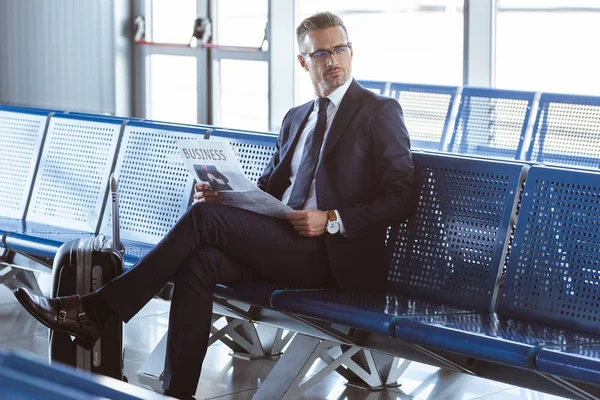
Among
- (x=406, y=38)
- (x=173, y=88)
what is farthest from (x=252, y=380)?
(x=173, y=88)

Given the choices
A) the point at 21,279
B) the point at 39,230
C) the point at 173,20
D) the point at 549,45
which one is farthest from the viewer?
the point at 173,20

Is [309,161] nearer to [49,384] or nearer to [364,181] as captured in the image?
[364,181]

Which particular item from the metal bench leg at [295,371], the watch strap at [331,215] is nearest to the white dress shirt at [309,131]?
the watch strap at [331,215]

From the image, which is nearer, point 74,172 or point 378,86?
point 74,172

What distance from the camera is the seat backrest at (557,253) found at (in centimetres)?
302

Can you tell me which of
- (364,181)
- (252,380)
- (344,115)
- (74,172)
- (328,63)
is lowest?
(252,380)

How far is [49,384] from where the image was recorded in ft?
2.74

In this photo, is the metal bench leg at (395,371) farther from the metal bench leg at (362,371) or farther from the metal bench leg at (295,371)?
the metal bench leg at (295,371)

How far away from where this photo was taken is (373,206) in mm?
3309

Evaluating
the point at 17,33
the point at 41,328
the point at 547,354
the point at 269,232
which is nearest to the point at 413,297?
the point at 269,232

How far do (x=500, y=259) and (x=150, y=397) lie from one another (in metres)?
2.55

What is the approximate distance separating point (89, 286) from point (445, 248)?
4.22 feet

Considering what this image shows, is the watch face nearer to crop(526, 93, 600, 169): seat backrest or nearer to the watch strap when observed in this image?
the watch strap

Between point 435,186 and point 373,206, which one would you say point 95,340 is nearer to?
point 373,206
